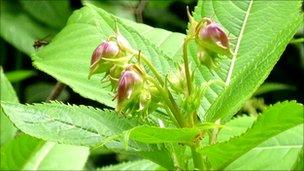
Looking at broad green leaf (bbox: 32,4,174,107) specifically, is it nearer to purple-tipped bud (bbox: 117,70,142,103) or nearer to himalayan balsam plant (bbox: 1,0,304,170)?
himalayan balsam plant (bbox: 1,0,304,170)

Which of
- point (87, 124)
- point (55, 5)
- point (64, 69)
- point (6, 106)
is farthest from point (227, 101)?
point (55, 5)

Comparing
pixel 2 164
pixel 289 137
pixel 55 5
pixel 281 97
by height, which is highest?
pixel 289 137

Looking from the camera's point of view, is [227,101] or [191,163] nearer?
[227,101]

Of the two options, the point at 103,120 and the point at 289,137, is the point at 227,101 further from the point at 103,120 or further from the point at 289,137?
the point at 289,137

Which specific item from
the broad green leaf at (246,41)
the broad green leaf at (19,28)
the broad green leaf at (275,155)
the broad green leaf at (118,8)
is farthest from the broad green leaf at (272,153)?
the broad green leaf at (19,28)

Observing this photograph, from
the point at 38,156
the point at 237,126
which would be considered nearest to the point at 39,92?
the point at 38,156

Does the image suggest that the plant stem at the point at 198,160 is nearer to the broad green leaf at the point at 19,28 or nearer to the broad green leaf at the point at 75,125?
the broad green leaf at the point at 75,125

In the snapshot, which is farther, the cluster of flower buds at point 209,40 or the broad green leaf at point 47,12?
the broad green leaf at point 47,12
